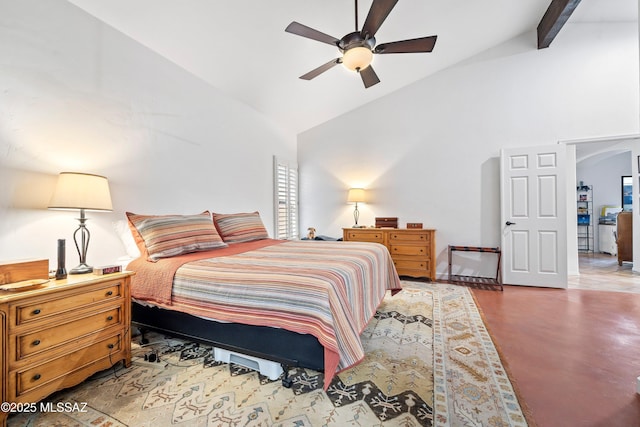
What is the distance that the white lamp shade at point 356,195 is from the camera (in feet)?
15.2

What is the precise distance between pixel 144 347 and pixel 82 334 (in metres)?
0.67

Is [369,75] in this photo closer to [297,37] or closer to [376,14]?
[376,14]

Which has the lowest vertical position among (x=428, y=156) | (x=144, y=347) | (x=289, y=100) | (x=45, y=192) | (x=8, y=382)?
(x=144, y=347)

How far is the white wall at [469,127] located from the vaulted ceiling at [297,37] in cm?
29

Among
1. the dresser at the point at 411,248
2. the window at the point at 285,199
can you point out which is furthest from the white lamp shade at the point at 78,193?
the dresser at the point at 411,248

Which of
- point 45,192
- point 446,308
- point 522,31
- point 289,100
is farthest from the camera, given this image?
point 289,100

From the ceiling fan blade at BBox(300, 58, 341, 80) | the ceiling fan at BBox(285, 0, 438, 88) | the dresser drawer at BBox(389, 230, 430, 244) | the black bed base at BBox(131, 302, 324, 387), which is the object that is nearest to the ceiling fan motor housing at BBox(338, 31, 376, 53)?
the ceiling fan at BBox(285, 0, 438, 88)

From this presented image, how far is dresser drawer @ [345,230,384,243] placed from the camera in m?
4.31

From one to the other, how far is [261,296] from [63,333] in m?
1.16

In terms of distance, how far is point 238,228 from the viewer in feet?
10.5

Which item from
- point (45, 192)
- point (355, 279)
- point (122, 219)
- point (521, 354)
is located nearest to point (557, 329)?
point (521, 354)

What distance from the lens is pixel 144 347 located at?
7.19 ft

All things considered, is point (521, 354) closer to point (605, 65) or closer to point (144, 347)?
point (144, 347)

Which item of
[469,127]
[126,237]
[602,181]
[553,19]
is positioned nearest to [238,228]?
[126,237]
